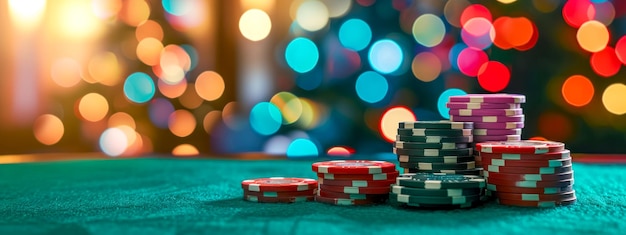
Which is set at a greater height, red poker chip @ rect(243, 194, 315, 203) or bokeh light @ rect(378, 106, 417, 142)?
bokeh light @ rect(378, 106, 417, 142)

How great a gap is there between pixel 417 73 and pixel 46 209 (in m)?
3.09

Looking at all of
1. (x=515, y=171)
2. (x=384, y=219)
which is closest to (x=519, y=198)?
(x=515, y=171)

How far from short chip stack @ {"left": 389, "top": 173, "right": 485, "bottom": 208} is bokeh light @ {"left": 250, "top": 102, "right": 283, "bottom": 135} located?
2946mm

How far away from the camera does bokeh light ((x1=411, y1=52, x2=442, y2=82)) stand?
4977 millimetres

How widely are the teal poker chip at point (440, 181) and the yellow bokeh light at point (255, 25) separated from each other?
10.0 feet

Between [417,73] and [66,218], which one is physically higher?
[417,73]

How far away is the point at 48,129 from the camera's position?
5.15 metres

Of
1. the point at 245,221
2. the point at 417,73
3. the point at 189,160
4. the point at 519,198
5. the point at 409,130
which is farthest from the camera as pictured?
the point at 417,73

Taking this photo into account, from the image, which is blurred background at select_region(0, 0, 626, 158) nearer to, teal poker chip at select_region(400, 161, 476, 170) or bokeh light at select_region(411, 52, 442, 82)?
bokeh light at select_region(411, 52, 442, 82)

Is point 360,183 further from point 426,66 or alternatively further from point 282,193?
point 426,66

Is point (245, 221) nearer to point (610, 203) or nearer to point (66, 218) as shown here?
point (66, 218)

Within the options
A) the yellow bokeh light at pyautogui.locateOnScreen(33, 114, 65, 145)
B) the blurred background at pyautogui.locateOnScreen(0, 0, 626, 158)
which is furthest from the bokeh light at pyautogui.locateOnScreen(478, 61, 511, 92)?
the yellow bokeh light at pyautogui.locateOnScreen(33, 114, 65, 145)

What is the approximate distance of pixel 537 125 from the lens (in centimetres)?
480

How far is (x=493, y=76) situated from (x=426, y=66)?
0.44 meters
